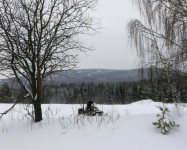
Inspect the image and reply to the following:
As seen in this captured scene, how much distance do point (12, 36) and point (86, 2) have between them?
2967 mm

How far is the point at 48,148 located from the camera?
414 centimetres

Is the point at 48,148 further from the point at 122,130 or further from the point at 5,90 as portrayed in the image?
the point at 5,90

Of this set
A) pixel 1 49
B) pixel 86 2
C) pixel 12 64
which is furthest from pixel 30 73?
pixel 86 2

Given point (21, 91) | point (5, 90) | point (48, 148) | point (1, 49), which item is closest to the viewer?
point (48, 148)

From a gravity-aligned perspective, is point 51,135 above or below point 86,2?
below

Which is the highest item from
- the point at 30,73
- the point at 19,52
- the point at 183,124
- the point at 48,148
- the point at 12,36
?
the point at 12,36

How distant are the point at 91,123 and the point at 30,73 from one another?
310cm

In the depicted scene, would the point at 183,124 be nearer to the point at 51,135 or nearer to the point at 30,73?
the point at 51,135

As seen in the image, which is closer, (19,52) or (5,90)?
(19,52)

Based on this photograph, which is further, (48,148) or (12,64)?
(12,64)

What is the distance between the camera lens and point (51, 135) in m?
4.91

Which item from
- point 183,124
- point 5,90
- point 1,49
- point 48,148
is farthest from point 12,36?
point 5,90

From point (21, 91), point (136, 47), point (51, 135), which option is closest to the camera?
point (136, 47)

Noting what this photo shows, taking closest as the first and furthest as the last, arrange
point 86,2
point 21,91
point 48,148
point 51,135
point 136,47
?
point 48,148
point 136,47
point 51,135
point 86,2
point 21,91
